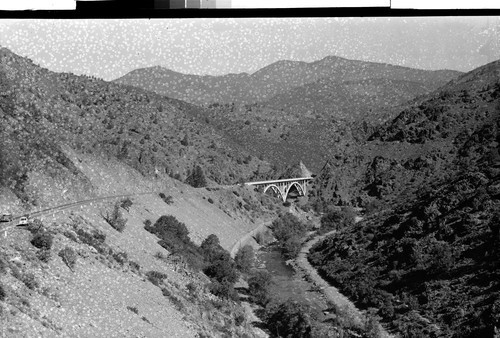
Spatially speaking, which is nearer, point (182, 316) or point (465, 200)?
point (182, 316)

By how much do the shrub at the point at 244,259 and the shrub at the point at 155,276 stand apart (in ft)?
8.67

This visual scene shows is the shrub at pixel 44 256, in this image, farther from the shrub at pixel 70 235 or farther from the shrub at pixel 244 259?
the shrub at pixel 244 259

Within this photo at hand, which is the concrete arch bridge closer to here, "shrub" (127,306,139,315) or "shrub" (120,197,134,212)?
"shrub" (120,197,134,212)

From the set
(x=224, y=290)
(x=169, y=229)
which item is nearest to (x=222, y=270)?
(x=224, y=290)

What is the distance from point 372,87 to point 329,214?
24644 mm

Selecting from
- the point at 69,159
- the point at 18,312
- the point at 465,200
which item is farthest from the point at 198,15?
the point at 465,200

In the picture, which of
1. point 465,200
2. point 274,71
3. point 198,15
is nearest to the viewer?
point 198,15

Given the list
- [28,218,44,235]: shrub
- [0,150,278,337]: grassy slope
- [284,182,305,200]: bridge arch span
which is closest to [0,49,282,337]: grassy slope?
[0,150,278,337]: grassy slope

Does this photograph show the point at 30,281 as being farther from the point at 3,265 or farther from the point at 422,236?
the point at 422,236

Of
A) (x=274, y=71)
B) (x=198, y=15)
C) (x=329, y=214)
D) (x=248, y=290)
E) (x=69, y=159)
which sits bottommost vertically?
(x=248, y=290)

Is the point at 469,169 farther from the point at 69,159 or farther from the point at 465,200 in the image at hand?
the point at 69,159

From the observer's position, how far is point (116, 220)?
1463 cm

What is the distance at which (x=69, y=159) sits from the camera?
55.2ft

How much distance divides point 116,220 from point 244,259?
3.73m
